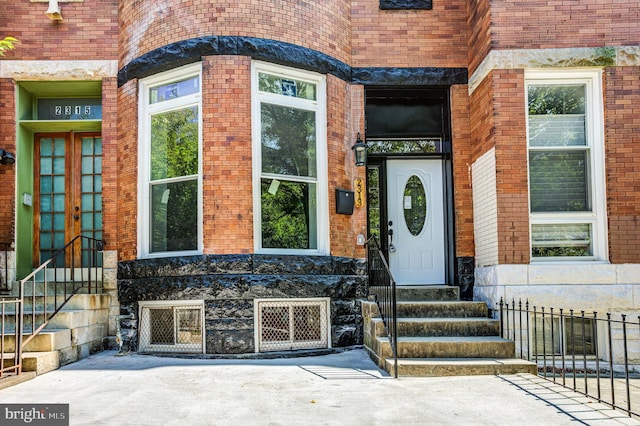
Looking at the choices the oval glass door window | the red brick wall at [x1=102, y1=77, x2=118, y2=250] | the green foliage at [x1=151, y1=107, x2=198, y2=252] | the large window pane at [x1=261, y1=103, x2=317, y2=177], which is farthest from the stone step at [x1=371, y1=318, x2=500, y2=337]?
the red brick wall at [x1=102, y1=77, x2=118, y2=250]

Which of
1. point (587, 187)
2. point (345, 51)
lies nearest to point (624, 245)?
point (587, 187)

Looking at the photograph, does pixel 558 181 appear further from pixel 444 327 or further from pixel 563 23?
pixel 444 327

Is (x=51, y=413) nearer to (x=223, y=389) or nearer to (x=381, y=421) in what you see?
(x=223, y=389)

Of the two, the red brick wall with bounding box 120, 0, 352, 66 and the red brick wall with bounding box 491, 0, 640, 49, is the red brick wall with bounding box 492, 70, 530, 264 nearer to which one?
the red brick wall with bounding box 491, 0, 640, 49

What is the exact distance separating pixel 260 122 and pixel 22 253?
13.9ft

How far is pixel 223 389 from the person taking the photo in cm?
638

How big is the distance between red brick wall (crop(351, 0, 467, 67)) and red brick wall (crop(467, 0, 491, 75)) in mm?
240

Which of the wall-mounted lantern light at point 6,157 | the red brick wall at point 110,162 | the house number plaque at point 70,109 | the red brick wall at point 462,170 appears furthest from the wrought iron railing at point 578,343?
the wall-mounted lantern light at point 6,157

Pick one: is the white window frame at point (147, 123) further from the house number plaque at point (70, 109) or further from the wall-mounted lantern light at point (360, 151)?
the wall-mounted lantern light at point (360, 151)

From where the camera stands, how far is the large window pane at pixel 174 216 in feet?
28.8

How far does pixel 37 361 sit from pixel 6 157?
3.67 metres

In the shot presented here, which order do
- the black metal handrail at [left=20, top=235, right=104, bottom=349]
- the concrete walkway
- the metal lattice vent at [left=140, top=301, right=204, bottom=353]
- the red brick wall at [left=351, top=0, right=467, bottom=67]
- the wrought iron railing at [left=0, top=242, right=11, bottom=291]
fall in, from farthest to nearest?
the red brick wall at [left=351, top=0, right=467, bottom=67] < the wrought iron railing at [left=0, top=242, right=11, bottom=291] < the metal lattice vent at [left=140, top=301, right=204, bottom=353] < the black metal handrail at [left=20, top=235, right=104, bottom=349] < the concrete walkway

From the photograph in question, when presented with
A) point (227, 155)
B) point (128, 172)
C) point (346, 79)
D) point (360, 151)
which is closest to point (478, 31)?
point (346, 79)

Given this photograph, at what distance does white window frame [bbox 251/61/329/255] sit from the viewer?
8.66m
